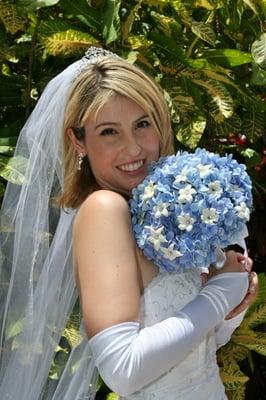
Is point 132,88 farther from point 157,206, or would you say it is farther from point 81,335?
point 81,335

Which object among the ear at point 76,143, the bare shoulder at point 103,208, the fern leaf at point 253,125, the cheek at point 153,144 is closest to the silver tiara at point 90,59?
the ear at point 76,143

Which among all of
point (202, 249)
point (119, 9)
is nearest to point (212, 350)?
point (202, 249)

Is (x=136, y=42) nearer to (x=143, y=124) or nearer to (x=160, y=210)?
(x=143, y=124)

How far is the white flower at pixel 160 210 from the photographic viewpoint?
5.41 feet

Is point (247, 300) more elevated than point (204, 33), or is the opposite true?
point (204, 33)

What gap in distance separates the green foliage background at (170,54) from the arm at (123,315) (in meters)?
0.77

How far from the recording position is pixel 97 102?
1.76 m

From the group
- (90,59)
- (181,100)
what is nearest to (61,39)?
(181,100)

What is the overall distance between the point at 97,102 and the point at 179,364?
0.66 metres

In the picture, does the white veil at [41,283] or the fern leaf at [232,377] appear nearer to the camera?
the white veil at [41,283]

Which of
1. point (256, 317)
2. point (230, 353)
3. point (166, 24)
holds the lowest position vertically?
point (230, 353)

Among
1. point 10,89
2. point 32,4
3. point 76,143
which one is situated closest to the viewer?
point 76,143

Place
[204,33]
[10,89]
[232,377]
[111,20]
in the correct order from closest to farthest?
[111,20] → [204,33] → [10,89] → [232,377]

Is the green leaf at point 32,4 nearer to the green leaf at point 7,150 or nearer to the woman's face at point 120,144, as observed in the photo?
the green leaf at point 7,150
